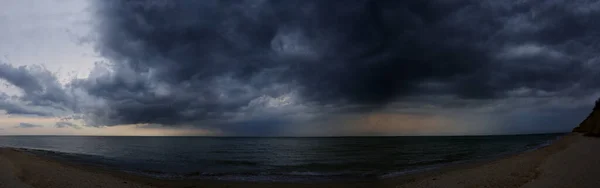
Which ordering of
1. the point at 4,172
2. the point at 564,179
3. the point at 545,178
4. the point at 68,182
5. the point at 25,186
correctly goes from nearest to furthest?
the point at 564,179 → the point at 545,178 → the point at 25,186 → the point at 68,182 → the point at 4,172

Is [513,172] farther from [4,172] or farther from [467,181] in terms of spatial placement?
[4,172]

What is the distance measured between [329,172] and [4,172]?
1069 inches

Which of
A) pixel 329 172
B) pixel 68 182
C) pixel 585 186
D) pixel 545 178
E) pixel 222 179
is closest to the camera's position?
pixel 585 186

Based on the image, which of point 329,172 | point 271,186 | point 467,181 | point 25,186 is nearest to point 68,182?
point 25,186

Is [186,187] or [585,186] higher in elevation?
[585,186]

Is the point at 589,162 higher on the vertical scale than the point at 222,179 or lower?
higher

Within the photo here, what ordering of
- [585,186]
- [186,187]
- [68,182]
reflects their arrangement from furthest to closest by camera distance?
[186,187], [68,182], [585,186]

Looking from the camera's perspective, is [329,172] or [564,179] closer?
[564,179]

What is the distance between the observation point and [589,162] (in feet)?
70.5

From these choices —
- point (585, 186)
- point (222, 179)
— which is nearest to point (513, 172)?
point (585, 186)

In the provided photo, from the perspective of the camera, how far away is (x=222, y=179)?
27297mm

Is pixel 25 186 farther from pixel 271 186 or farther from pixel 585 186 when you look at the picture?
pixel 585 186

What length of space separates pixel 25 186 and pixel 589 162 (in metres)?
37.0

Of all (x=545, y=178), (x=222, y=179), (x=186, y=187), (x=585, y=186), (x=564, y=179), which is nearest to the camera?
(x=585, y=186)
